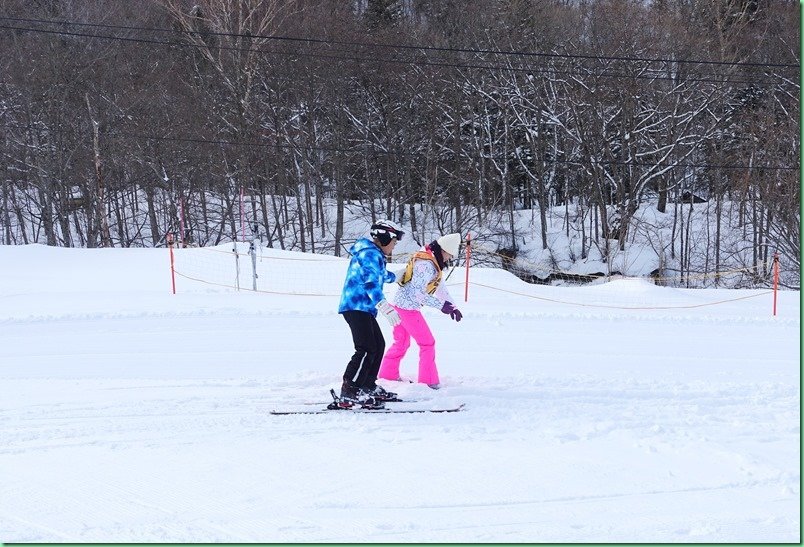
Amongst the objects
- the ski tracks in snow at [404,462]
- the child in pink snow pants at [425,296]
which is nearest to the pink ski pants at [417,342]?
the child in pink snow pants at [425,296]

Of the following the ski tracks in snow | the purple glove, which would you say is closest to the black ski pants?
the ski tracks in snow

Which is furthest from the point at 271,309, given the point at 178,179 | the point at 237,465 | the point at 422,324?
the point at 178,179

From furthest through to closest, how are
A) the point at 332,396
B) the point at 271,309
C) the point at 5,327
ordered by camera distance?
1. the point at 271,309
2. the point at 5,327
3. the point at 332,396

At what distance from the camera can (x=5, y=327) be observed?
42.7 feet

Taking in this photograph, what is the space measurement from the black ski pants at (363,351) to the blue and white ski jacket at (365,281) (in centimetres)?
9

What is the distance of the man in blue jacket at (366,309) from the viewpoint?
25.1 feet

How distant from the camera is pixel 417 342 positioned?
8.41 meters

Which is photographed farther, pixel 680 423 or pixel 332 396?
pixel 332 396

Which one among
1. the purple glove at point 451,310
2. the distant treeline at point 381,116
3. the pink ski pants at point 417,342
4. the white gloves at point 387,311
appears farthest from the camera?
the distant treeline at point 381,116

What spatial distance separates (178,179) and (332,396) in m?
28.2

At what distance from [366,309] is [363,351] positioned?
1.35 ft

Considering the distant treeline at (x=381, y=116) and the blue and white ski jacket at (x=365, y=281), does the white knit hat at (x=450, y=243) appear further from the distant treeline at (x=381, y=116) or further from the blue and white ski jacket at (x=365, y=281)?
the distant treeline at (x=381, y=116)

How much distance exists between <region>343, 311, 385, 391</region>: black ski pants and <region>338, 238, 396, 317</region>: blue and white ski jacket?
0.09 meters

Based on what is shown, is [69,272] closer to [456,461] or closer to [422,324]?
[422,324]
